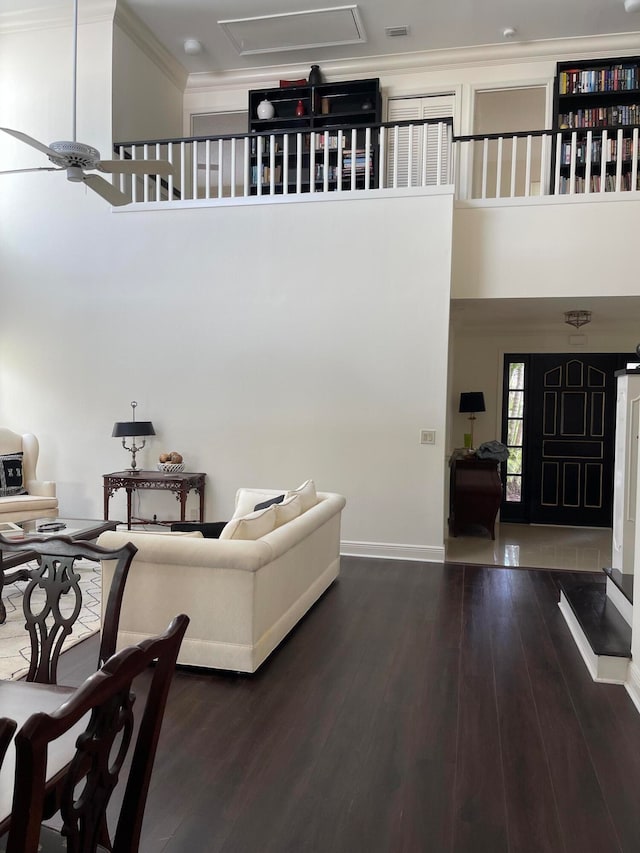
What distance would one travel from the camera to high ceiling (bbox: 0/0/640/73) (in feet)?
21.8

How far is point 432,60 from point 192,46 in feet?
9.53

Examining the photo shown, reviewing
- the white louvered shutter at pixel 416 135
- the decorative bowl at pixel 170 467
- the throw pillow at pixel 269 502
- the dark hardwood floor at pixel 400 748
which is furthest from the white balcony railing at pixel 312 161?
the dark hardwood floor at pixel 400 748

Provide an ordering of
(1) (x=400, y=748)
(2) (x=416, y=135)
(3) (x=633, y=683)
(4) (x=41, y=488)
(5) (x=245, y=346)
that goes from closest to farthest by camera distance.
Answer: (1) (x=400, y=748)
(3) (x=633, y=683)
(4) (x=41, y=488)
(5) (x=245, y=346)
(2) (x=416, y=135)

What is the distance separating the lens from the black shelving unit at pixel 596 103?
6652 millimetres

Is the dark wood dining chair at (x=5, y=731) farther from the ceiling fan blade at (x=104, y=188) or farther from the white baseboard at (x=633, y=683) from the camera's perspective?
the ceiling fan blade at (x=104, y=188)

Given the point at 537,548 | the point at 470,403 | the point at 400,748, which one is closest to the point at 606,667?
the point at 400,748

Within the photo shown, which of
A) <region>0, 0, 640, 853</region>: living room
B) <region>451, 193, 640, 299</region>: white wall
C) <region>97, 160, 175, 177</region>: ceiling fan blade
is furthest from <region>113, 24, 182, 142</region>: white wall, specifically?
<region>451, 193, 640, 299</region>: white wall

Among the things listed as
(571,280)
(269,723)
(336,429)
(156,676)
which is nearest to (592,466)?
(571,280)

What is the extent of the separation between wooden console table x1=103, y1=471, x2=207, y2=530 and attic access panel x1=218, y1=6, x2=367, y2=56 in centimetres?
508

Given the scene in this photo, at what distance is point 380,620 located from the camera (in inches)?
166

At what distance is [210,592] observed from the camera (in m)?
3.31

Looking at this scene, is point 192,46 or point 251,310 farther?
point 192,46

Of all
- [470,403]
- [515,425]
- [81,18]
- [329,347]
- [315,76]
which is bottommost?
[515,425]

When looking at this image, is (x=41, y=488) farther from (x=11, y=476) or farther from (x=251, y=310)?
(x=251, y=310)
